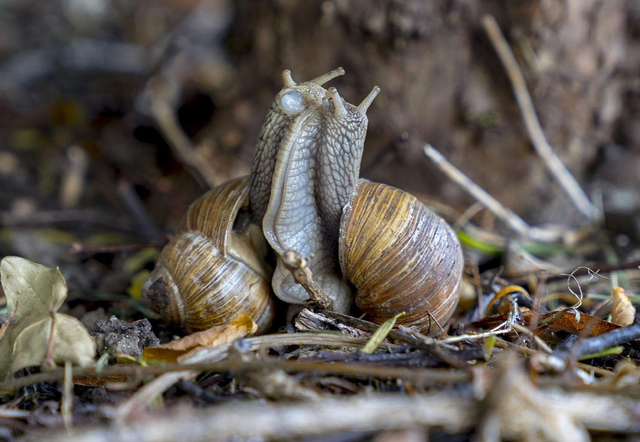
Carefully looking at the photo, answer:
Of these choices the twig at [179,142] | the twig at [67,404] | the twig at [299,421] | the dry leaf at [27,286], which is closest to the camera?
A: the twig at [299,421]

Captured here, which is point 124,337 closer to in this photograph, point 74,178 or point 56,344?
point 56,344

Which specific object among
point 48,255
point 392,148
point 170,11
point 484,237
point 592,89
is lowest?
point 48,255

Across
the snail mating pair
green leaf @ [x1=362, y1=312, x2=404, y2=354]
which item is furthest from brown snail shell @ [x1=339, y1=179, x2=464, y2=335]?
green leaf @ [x1=362, y1=312, x2=404, y2=354]

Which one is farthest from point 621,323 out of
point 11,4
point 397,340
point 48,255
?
point 11,4

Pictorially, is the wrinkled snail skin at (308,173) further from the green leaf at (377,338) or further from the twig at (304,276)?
the green leaf at (377,338)

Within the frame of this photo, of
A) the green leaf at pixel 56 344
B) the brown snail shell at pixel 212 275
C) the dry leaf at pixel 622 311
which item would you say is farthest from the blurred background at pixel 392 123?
the dry leaf at pixel 622 311

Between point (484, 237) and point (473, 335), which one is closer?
point (473, 335)

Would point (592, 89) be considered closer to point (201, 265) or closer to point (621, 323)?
point (621, 323)
